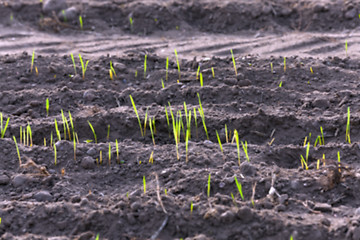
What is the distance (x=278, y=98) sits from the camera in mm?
3238

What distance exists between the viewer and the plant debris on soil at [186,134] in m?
2.12

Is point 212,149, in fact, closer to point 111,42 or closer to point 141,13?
point 111,42

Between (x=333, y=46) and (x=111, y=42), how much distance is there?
189 centimetres

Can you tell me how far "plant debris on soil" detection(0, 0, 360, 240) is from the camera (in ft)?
6.97

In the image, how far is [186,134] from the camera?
2.81 meters

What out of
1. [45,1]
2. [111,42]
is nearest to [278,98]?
[111,42]

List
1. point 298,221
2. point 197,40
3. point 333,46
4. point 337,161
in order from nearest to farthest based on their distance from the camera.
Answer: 1. point 298,221
2. point 337,161
3. point 333,46
4. point 197,40

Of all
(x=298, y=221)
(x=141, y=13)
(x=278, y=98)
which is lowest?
(x=298, y=221)

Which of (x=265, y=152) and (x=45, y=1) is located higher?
(x=45, y=1)

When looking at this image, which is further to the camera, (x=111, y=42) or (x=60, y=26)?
(x=60, y=26)

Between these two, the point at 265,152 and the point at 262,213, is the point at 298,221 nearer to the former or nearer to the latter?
the point at 262,213

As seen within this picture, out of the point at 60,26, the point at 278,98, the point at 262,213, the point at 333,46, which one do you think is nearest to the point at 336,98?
the point at 278,98

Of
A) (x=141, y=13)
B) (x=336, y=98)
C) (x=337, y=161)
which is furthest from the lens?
(x=141, y=13)

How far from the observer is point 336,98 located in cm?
319
